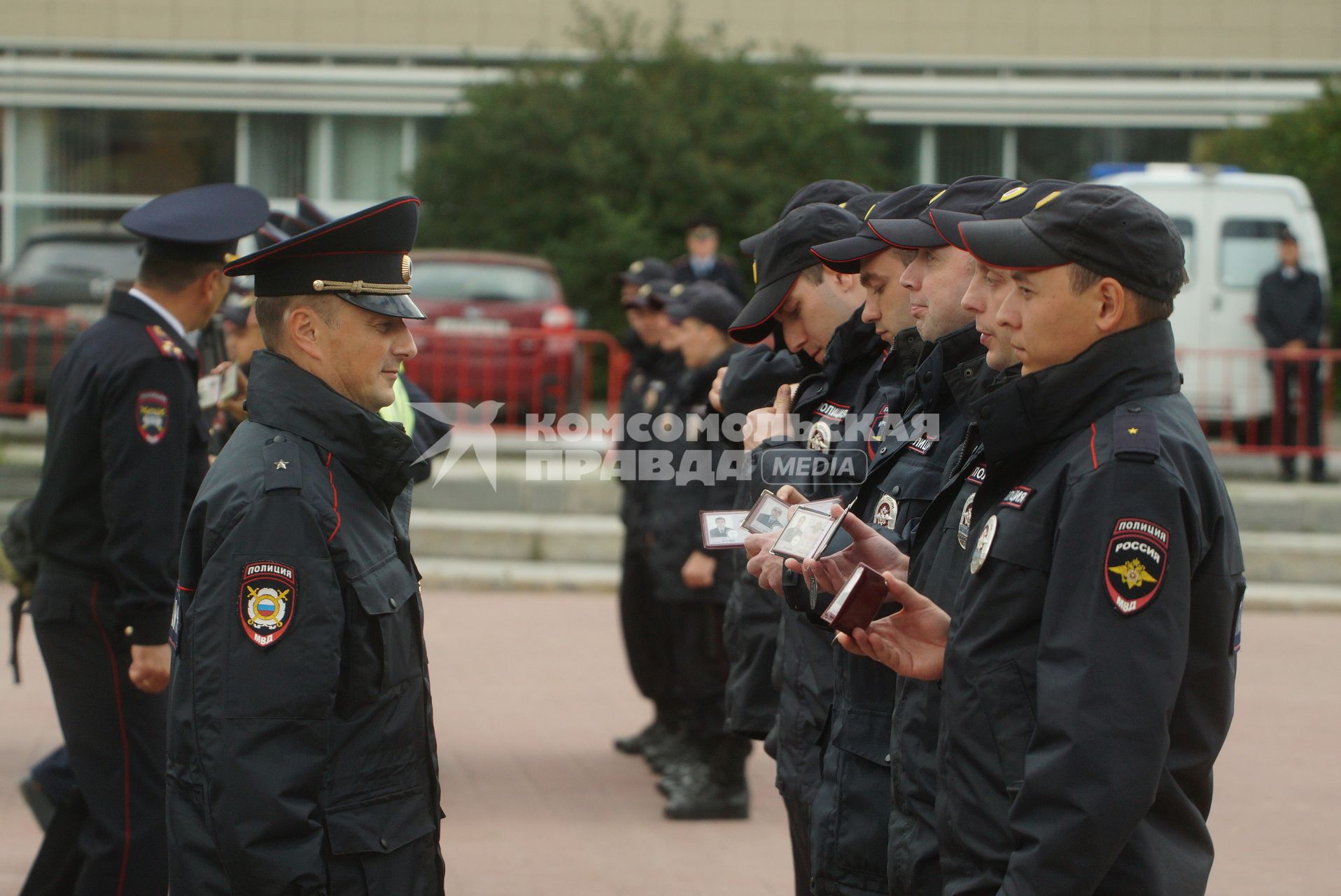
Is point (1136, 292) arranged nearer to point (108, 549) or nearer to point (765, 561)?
point (765, 561)

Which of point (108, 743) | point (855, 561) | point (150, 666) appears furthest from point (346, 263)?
point (108, 743)

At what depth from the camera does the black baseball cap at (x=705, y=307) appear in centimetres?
613

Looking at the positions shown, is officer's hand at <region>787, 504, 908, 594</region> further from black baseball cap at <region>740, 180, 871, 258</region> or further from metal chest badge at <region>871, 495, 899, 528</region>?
black baseball cap at <region>740, 180, 871, 258</region>

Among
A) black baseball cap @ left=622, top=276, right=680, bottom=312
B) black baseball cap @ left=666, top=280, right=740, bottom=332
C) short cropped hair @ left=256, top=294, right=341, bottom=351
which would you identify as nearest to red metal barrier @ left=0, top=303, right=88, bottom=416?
black baseball cap @ left=622, top=276, right=680, bottom=312

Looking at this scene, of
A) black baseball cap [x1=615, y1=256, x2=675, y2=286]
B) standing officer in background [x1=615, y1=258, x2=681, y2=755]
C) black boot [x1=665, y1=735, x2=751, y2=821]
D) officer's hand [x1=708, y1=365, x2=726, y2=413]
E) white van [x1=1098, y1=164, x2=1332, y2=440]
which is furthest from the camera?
white van [x1=1098, y1=164, x2=1332, y2=440]

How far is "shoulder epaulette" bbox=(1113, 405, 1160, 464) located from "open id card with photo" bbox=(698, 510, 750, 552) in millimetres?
1574

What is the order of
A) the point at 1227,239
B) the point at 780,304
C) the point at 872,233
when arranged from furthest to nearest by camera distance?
the point at 1227,239 → the point at 780,304 → the point at 872,233

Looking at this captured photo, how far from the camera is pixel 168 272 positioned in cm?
427

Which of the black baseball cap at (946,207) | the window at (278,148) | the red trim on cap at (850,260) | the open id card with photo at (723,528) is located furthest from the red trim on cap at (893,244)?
the window at (278,148)

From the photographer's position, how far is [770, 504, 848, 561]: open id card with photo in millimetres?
2896

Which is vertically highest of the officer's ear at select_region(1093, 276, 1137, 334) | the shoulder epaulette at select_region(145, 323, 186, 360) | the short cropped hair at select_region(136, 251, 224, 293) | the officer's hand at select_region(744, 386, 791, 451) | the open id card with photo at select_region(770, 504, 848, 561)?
the short cropped hair at select_region(136, 251, 224, 293)

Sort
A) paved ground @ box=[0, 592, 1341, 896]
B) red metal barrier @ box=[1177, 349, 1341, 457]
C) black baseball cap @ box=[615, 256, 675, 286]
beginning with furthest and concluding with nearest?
red metal barrier @ box=[1177, 349, 1341, 457] < black baseball cap @ box=[615, 256, 675, 286] < paved ground @ box=[0, 592, 1341, 896]

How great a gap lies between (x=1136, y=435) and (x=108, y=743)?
10.0ft

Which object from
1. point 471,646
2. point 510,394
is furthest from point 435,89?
point 471,646
